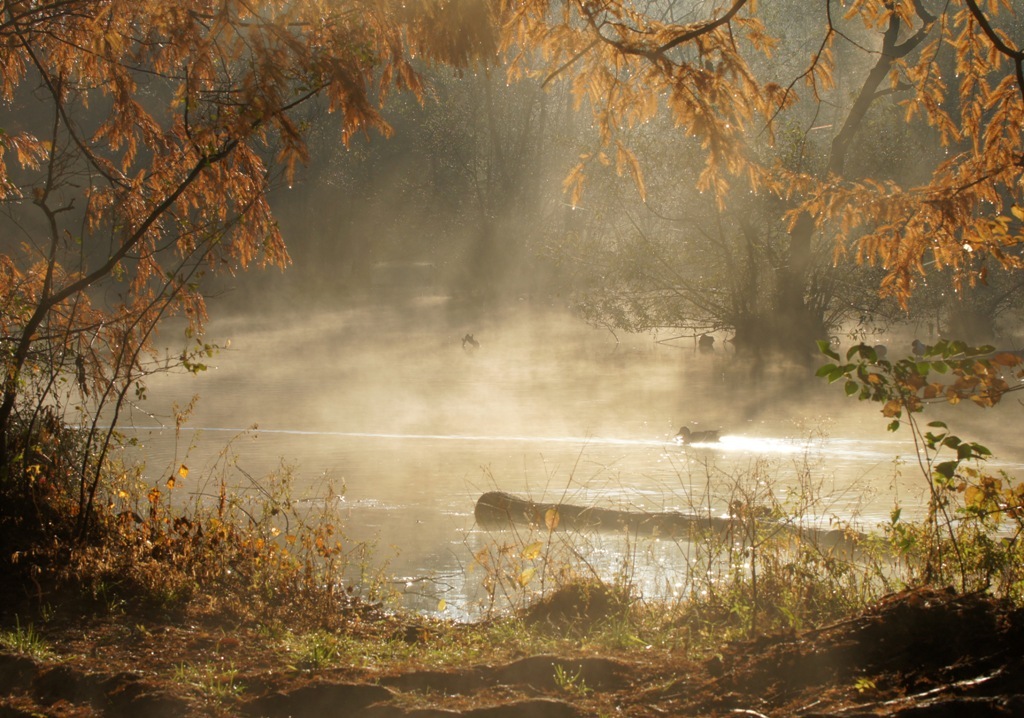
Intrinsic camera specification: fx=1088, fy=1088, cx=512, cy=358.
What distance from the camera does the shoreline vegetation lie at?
3549mm

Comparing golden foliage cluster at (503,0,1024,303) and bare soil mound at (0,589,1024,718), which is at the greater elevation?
golden foliage cluster at (503,0,1024,303)

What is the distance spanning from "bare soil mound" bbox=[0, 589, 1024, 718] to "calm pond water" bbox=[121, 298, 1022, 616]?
4.91ft

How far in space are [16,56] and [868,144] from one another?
17.8 metres

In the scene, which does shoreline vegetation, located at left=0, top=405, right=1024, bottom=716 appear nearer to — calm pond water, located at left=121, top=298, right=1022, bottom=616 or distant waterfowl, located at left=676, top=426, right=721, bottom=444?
calm pond water, located at left=121, top=298, right=1022, bottom=616

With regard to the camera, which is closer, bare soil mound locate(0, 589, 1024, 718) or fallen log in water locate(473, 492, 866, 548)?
bare soil mound locate(0, 589, 1024, 718)

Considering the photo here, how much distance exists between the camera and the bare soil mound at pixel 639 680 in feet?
11.2

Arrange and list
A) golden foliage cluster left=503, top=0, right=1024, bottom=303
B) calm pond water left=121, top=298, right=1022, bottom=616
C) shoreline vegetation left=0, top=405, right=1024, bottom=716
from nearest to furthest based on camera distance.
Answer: shoreline vegetation left=0, top=405, right=1024, bottom=716
golden foliage cluster left=503, top=0, right=1024, bottom=303
calm pond water left=121, top=298, right=1022, bottom=616

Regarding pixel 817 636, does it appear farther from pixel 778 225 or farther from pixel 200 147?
pixel 778 225

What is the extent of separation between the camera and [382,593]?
593cm

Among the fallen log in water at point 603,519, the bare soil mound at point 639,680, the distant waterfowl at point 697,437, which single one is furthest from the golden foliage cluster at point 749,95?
the distant waterfowl at point 697,437

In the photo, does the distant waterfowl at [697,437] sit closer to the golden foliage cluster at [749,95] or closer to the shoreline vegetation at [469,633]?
the shoreline vegetation at [469,633]

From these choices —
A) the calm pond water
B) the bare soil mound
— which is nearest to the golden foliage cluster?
the calm pond water

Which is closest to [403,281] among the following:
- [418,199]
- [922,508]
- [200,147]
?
[418,199]

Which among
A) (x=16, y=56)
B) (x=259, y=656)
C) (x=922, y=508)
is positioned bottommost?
(x=259, y=656)
